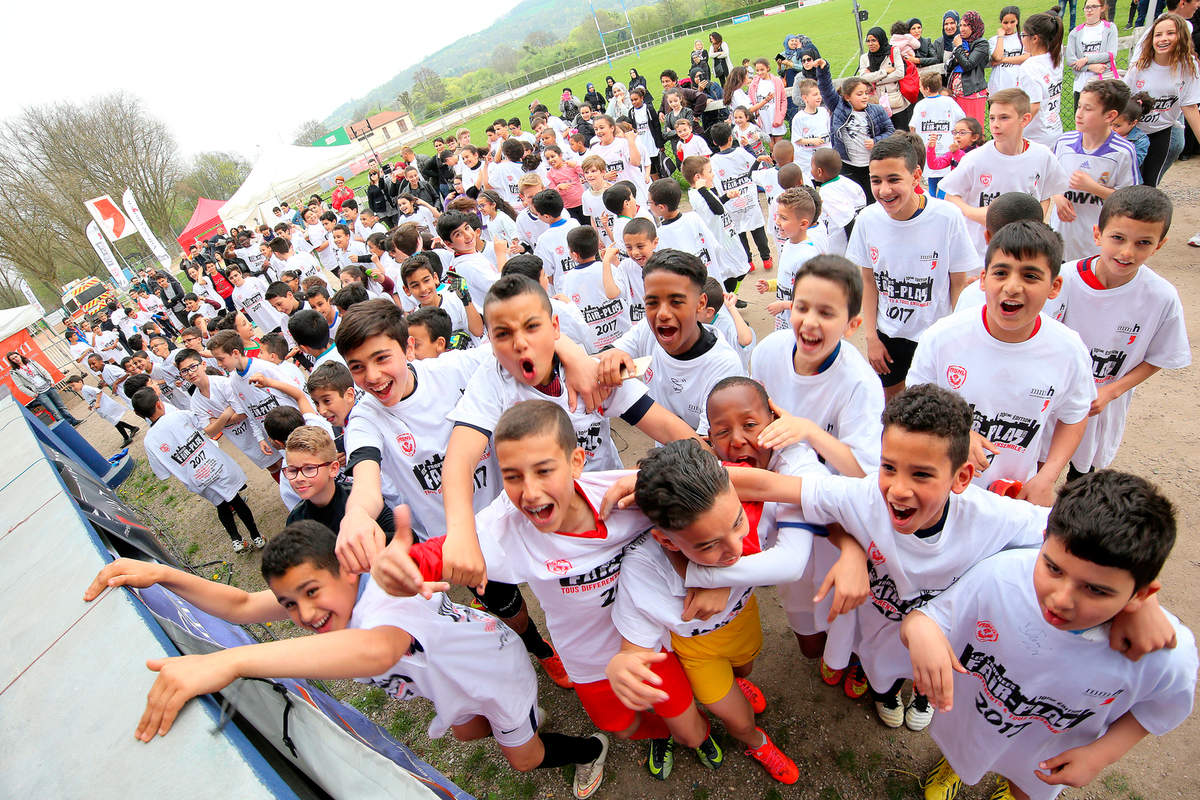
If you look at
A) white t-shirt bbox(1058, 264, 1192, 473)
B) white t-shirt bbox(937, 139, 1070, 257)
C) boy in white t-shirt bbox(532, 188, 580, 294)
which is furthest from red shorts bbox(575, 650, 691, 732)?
boy in white t-shirt bbox(532, 188, 580, 294)

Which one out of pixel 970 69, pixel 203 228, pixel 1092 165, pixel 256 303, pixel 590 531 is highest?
pixel 203 228

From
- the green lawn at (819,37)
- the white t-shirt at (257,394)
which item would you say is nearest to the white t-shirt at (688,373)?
the white t-shirt at (257,394)

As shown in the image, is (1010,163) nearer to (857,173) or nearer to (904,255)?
(904,255)

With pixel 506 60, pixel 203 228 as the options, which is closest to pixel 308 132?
pixel 506 60

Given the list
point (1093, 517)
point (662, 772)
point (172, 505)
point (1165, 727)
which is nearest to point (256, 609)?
point (662, 772)

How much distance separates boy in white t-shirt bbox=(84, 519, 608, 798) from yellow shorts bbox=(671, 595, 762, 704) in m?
0.74

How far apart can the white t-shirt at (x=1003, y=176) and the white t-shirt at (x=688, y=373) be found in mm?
2770

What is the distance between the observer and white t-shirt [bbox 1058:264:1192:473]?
2.92 metres

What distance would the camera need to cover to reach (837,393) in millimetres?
2736

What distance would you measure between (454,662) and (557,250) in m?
5.07

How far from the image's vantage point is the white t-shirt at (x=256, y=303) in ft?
30.9

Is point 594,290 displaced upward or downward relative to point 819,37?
downward

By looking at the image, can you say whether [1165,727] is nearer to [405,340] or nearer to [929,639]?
[929,639]

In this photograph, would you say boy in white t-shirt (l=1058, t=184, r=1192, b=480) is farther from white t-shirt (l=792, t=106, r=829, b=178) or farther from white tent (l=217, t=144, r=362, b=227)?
white tent (l=217, t=144, r=362, b=227)
